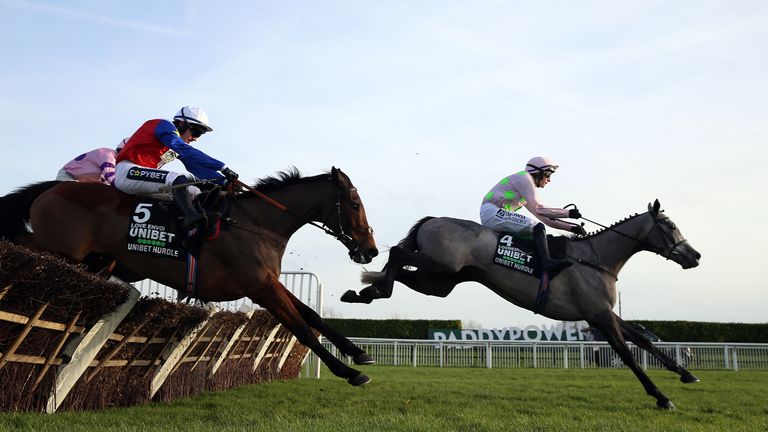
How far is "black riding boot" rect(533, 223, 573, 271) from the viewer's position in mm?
6410

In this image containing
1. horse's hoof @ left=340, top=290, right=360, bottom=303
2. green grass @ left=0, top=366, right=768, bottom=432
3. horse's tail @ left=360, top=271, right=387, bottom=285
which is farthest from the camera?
horse's tail @ left=360, top=271, right=387, bottom=285

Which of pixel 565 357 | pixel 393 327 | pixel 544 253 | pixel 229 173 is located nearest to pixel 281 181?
pixel 229 173

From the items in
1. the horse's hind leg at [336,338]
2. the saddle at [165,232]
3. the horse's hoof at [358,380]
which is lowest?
the horse's hoof at [358,380]

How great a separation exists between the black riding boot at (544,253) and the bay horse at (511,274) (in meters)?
0.15

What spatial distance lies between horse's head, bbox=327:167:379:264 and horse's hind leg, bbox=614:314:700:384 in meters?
2.74

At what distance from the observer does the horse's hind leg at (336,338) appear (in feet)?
15.6

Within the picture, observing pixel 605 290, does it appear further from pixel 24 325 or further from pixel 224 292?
Result: pixel 24 325

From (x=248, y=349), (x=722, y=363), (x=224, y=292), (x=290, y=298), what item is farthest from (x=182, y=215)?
(x=722, y=363)

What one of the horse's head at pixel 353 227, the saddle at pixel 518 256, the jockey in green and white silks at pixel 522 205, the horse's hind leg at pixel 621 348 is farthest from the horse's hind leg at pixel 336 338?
the horse's hind leg at pixel 621 348

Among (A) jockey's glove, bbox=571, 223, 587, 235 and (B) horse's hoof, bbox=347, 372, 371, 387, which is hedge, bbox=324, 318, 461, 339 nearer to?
(A) jockey's glove, bbox=571, 223, 587, 235

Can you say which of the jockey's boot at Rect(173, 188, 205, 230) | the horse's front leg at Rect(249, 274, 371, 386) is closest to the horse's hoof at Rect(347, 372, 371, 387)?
the horse's front leg at Rect(249, 274, 371, 386)

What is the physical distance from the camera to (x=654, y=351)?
263 inches

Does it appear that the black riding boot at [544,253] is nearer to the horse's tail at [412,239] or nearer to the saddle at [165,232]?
the horse's tail at [412,239]

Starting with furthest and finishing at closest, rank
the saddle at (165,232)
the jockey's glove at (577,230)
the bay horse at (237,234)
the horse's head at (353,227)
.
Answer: the jockey's glove at (577,230) → the horse's head at (353,227) → the saddle at (165,232) → the bay horse at (237,234)
